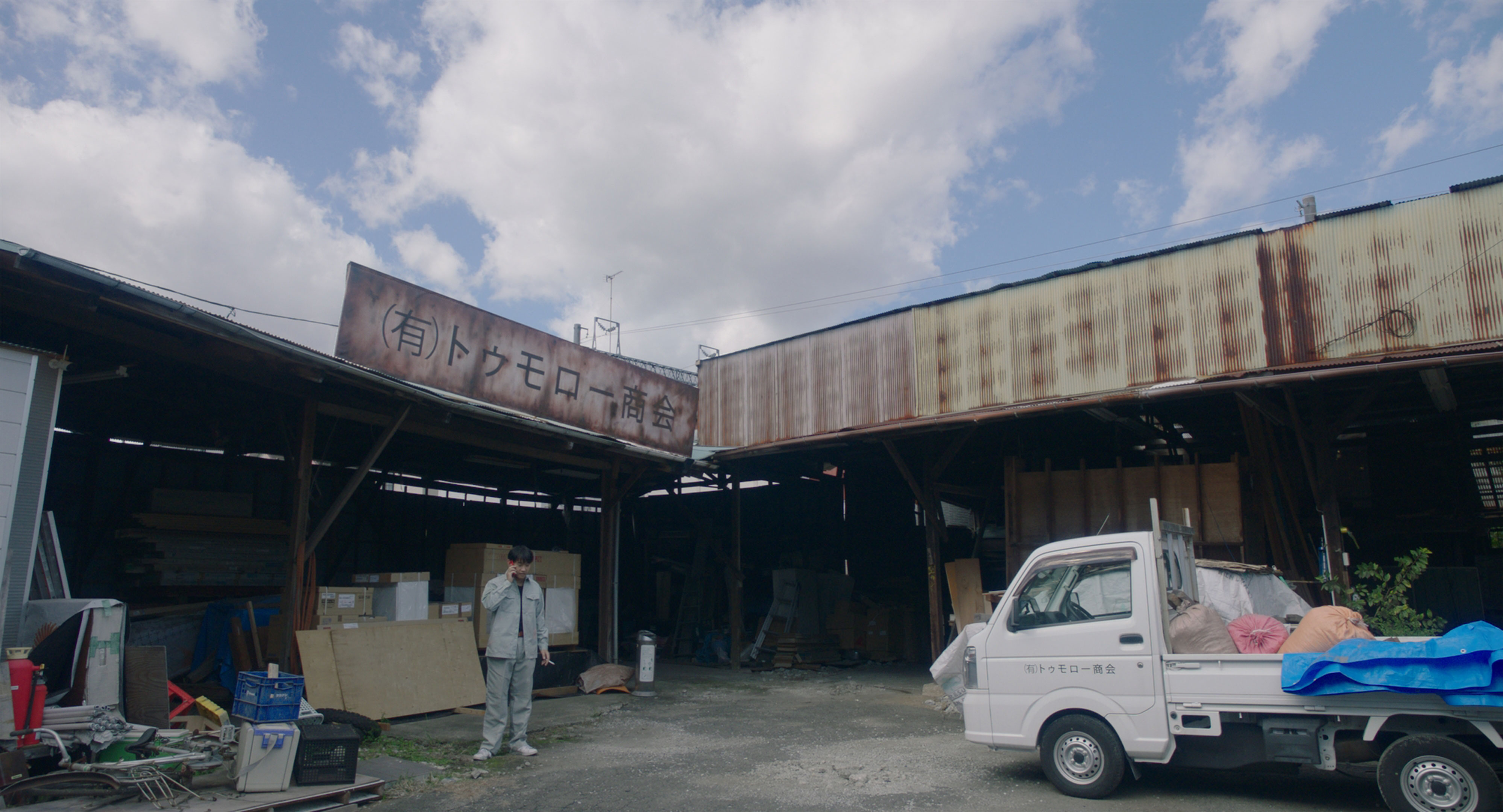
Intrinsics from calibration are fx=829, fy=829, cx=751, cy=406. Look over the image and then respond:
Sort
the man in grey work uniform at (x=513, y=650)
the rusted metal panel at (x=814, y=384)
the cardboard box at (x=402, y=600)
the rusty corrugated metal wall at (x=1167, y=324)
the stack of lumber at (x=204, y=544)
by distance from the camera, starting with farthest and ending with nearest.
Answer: the rusted metal panel at (x=814, y=384)
the stack of lumber at (x=204, y=544)
the cardboard box at (x=402, y=600)
the rusty corrugated metal wall at (x=1167, y=324)
the man in grey work uniform at (x=513, y=650)

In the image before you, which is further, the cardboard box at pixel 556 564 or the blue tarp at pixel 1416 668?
the cardboard box at pixel 556 564

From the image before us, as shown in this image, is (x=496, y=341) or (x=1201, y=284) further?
(x=496, y=341)

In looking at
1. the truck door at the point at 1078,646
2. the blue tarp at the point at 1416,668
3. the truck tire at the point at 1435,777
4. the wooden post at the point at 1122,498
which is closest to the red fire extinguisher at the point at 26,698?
the truck door at the point at 1078,646

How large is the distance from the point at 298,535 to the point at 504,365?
15.1 ft

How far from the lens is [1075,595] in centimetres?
610

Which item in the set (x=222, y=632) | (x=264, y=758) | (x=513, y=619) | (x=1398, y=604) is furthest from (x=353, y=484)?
(x=1398, y=604)

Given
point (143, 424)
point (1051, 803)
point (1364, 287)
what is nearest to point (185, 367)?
point (143, 424)

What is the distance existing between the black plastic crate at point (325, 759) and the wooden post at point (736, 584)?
9.21m

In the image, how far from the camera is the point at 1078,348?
38.0 ft

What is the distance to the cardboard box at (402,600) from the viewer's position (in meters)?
9.67

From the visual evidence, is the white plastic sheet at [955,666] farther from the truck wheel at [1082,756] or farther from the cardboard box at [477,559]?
the cardboard box at [477,559]

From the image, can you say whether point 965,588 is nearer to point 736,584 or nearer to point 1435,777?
point 736,584

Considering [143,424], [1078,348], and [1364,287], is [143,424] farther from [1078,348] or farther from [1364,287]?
[1364,287]

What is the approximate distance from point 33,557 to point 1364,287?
13.4 metres
